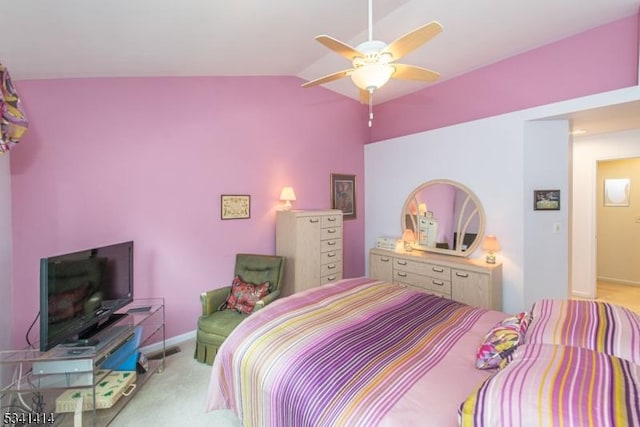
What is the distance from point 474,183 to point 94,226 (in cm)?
394

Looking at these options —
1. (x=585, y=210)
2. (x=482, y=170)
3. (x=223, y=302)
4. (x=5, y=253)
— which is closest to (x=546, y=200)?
(x=482, y=170)

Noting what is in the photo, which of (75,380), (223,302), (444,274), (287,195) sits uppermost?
(287,195)

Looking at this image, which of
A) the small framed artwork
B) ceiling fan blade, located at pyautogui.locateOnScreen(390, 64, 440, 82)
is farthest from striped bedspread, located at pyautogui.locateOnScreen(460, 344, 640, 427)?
the small framed artwork

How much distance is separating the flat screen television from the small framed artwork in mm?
6917

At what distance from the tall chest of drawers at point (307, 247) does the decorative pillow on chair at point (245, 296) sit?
0.52m

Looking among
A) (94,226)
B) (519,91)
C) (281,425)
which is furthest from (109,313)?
(519,91)

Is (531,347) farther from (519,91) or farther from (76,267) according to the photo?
(519,91)

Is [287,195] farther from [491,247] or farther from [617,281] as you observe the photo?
[617,281]

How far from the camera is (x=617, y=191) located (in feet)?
15.3

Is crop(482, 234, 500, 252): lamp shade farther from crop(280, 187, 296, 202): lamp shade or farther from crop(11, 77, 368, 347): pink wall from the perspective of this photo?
crop(280, 187, 296, 202): lamp shade

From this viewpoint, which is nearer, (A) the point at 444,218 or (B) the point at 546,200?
(B) the point at 546,200

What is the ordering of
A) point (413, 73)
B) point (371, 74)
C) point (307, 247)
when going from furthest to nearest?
point (307, 247), point (413, 73), point (371, 74)

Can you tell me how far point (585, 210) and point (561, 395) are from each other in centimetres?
448

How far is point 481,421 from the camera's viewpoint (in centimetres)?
84
